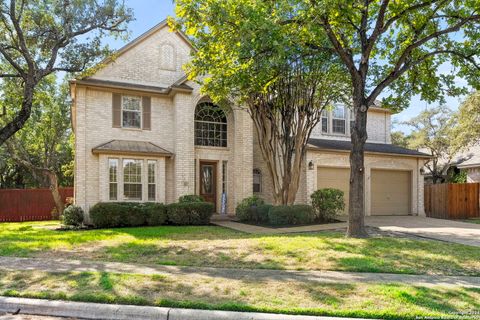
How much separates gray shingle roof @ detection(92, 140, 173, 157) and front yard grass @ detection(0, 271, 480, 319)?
977 centimetres

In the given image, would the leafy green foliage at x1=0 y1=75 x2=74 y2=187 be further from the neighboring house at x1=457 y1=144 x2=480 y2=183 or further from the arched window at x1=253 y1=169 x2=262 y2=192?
the neighboring house at x1=457 y1=144 x2=480 y2=183

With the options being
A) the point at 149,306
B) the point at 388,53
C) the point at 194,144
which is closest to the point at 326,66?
the point at 388,53

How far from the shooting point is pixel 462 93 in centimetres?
1292

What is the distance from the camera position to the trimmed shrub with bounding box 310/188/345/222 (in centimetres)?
1603

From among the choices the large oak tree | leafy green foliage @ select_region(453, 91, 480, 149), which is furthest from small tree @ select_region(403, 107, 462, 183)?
the large oak tree

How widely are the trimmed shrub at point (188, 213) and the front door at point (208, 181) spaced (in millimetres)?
2992

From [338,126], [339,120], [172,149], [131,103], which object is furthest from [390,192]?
[131,103]

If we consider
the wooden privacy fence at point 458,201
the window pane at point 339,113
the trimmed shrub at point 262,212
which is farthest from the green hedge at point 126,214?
the wooden privacy fence at point 458,201

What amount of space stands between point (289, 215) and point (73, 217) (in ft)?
27.9

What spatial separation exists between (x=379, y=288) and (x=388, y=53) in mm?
9998

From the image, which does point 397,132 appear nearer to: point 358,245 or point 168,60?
point 168,60

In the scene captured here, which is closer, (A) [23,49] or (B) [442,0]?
(B) [442,0]

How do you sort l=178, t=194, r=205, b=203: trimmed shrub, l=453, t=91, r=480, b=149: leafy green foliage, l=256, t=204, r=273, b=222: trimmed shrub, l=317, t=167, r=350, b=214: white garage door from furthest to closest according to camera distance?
l=453, t=91, r=480, b=149: leafy green foliage, l=317, t=167, r=350, b=214: white garage door, l=178, t=194, r=205, b=203: trimmed shrub, l=256, t=204, r=273, b=222: trimmed shrub

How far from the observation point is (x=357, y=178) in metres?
11.1
